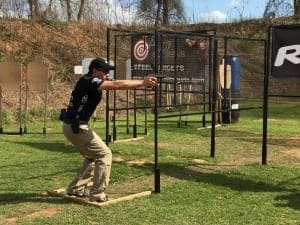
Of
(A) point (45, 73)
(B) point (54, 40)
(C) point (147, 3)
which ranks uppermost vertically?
(C) point (147, 3)

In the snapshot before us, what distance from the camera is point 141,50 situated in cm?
1293

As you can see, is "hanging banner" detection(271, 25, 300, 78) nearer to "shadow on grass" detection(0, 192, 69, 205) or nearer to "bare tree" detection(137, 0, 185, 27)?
"shadow on grass" detection(0, 192, 69, 205)

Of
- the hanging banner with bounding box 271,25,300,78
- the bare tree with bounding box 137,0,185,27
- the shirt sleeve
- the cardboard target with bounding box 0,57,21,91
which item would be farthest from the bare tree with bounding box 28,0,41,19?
the shirt sleeve

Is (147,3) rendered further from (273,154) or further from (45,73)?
(273,154)

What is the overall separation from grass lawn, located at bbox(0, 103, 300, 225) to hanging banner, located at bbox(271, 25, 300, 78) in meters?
1.63

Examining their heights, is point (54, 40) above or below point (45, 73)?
above

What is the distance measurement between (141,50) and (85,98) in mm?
6473

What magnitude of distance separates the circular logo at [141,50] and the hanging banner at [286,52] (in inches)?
165

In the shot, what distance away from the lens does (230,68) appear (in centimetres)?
1792

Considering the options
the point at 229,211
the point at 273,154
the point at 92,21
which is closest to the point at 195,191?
the point at 229,211

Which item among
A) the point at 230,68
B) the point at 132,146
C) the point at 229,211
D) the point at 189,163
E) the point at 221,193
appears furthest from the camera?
the point at 230,68

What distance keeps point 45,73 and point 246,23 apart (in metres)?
19.8

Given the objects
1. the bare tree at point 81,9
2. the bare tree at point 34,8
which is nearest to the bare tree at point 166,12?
the bare tree at point 81,9

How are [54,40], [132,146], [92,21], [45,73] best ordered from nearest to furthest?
1. [132,146]
2. [45,73]
3. [54,40]
4. [92,21]
